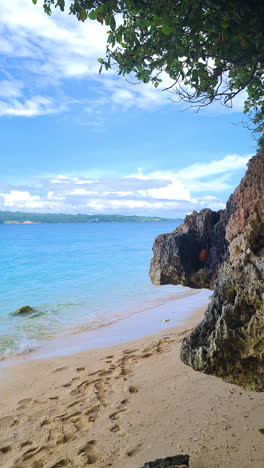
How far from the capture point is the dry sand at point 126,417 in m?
4.14

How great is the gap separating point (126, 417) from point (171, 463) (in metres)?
1.68

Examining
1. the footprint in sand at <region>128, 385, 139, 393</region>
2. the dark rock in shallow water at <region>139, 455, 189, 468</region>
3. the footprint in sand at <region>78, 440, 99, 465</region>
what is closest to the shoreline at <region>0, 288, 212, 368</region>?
the footprint in sand at <region>128, 385, 139, 393</region>

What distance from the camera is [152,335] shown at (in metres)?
10.2

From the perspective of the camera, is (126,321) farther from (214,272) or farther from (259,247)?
(259,247)

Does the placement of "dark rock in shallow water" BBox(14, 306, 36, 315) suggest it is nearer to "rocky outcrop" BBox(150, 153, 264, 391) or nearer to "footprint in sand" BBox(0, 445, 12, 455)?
"footprint in sand" BBox(0, 445, 12, 455)

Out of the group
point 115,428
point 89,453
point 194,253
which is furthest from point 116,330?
point 89,453

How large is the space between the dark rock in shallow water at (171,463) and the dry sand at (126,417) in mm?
235

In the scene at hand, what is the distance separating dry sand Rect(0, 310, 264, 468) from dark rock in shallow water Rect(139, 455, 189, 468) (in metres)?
0.23

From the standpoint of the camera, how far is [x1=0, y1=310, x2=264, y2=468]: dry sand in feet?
13.6

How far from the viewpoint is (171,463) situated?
11.7 ft

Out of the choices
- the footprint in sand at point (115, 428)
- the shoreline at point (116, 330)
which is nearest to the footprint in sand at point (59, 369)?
the shoreline at point (116, 330)

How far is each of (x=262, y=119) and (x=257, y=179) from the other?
2.48m

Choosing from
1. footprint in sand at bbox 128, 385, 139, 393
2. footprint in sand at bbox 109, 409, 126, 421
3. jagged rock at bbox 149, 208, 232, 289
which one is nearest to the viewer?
footprint in sand at bbox 109, 409, 126, 421

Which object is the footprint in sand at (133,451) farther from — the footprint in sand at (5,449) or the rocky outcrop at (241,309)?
the footprint in sand at (5,449)
